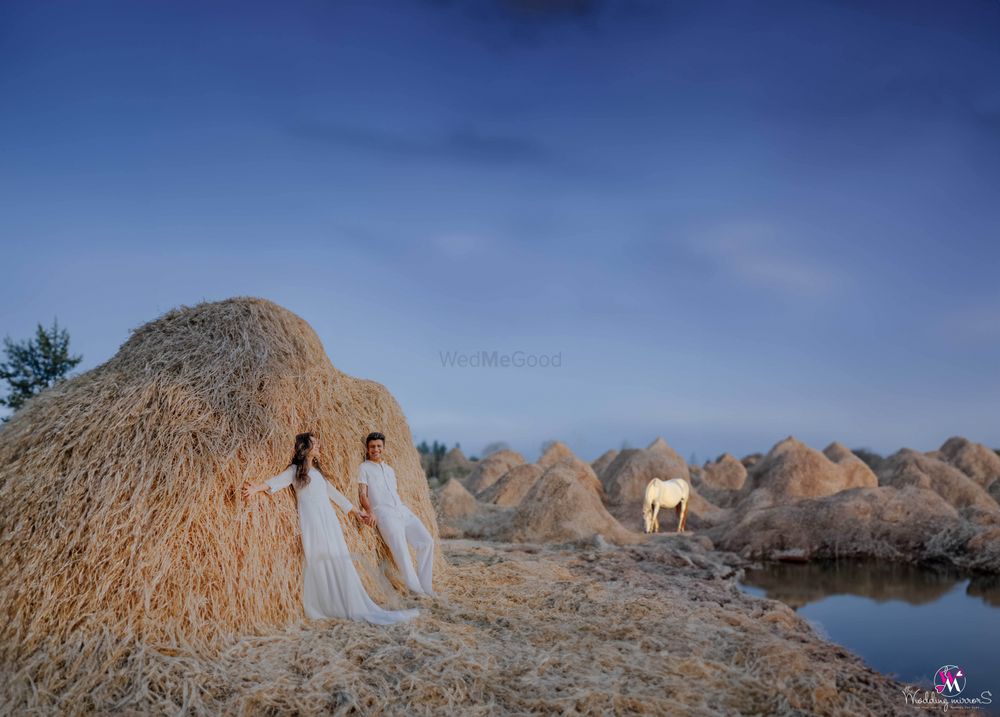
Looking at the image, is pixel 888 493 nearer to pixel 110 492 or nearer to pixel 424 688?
pixel 424 688

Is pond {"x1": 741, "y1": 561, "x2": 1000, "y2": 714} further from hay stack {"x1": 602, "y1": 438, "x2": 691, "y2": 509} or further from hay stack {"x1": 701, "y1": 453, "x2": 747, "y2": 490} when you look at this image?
hay stack {"x1": 701, "y1": 453, "x2": 747, "y2": 490}

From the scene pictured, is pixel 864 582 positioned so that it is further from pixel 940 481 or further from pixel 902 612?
pixel 940 481

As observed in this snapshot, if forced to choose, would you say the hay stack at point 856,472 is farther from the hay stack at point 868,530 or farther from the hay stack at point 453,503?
the hay stack at point 453,503

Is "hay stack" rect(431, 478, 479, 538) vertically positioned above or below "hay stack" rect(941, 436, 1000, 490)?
below

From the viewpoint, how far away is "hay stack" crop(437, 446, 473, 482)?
38719 mm

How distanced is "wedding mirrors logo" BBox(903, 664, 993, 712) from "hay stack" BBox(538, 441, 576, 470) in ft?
64.3

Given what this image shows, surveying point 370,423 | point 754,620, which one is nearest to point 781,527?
point 754,620

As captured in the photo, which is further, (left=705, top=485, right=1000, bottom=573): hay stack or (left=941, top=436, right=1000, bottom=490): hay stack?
(left=941, top=436, right=1000, bottom=490): hay stack

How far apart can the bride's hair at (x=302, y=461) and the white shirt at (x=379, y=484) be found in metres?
0.95

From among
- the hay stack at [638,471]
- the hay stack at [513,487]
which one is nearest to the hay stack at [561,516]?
the hay stack at [513,487]

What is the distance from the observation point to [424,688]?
4.73m

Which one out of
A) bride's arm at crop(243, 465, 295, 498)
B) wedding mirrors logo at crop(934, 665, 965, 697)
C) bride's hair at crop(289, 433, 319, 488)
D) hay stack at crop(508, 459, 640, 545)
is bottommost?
wedding mirrors logo at crop(934, 665, 965, 697)

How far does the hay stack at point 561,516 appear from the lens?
15.8 m

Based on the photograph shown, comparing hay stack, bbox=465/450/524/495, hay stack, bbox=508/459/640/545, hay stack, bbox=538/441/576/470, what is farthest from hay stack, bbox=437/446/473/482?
hay stack, bbox=508/459/640/545
